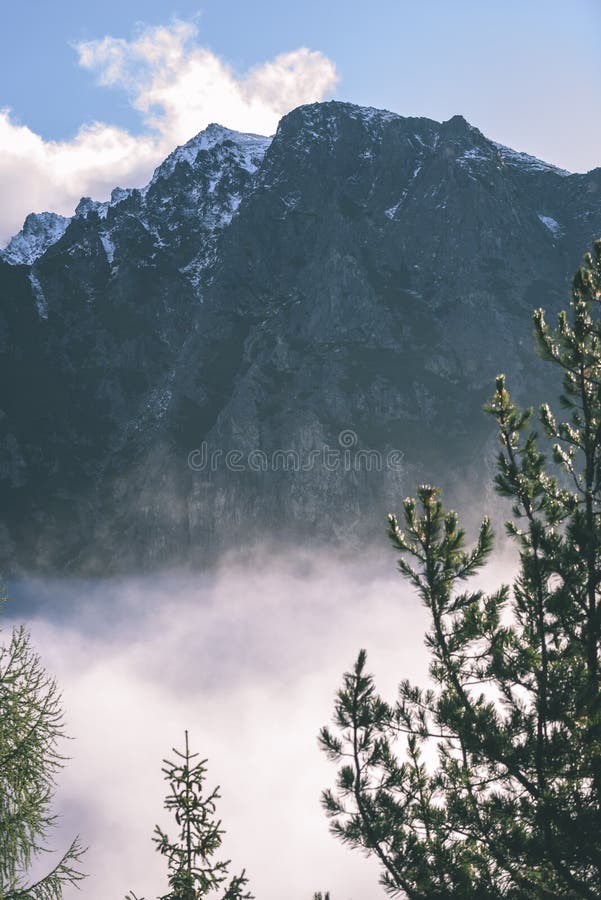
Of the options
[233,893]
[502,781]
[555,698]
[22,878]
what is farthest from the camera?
→ [22,878]

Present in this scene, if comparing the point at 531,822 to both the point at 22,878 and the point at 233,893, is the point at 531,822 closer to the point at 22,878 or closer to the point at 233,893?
the point at 233,893

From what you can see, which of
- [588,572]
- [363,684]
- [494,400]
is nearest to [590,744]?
[588,572]

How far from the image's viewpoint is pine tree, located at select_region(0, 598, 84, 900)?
11.9 metres

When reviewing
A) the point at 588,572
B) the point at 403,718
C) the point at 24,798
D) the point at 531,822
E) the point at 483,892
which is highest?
the point at 588,572

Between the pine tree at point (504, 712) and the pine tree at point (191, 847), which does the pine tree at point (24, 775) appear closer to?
the pine tree at point (191, 847)

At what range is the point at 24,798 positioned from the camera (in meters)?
12.1

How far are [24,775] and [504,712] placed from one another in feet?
30.2

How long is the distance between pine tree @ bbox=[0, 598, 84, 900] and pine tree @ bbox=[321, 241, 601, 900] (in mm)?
5692

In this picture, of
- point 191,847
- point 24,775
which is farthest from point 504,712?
point 24,775

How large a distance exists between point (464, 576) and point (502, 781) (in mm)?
3738

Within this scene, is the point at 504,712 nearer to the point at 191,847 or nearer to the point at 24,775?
the point at 191,847

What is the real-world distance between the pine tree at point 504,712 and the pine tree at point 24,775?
569cm

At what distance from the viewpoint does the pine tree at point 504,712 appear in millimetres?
10578

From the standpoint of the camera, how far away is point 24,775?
40.4ft
